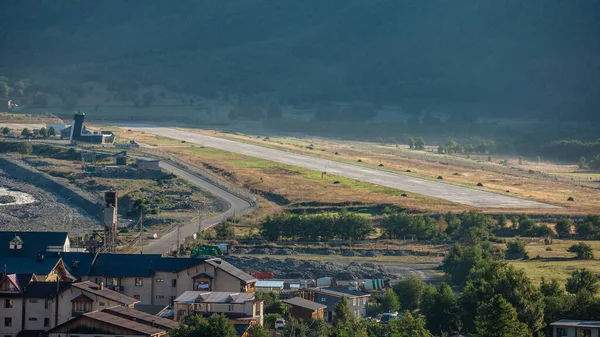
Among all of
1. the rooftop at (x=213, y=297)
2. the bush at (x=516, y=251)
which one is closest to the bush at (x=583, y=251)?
the bush at (x=516, y=251)

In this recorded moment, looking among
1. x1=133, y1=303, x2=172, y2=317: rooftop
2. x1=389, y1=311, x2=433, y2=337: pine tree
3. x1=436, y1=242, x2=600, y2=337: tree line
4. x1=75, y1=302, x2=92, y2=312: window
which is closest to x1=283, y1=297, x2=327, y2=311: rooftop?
x1=436, y1=242, x2=600, y2=337: tree line

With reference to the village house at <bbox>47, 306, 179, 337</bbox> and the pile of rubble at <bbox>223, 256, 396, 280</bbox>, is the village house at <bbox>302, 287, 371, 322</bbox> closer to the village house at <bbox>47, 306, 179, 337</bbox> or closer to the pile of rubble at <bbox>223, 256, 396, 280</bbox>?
the pile of rubble at <bbox>223, 256, 396, 280</bbox>

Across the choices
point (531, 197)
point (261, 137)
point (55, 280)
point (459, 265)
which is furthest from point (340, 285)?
point (261, 137)

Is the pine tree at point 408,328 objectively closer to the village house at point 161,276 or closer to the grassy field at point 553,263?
the village house at point 161,276

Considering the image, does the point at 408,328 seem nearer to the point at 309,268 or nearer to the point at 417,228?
the point at 309,268

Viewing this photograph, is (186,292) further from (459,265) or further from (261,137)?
(261,137)

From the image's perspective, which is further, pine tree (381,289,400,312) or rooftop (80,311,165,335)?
pine tree (381,289,400,312)

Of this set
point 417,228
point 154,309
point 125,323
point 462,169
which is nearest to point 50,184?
point 417,228
